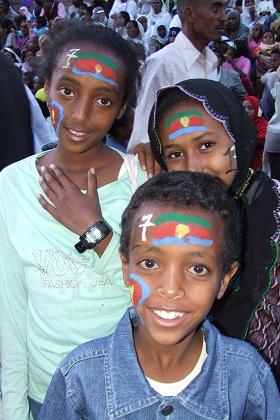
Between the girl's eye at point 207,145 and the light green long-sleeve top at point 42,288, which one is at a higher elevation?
the girl's eye at point 207,145

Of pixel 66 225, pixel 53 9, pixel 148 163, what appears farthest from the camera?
pixel 53 9

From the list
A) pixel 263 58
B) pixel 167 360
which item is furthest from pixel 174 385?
pixel 263 58

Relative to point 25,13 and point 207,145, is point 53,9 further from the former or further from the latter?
point 207,145

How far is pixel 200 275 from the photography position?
4.21ft

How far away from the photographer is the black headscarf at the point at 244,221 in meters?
1.66

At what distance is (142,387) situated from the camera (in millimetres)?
1295

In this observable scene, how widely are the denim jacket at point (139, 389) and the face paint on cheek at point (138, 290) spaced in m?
0.10

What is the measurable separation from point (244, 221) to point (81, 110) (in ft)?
2.06

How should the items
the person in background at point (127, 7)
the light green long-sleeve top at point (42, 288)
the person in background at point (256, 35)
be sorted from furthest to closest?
the person in background at point (127, 7)
the person in background at point (256, 35)
the light green long-sleeve top at point (42, 288)

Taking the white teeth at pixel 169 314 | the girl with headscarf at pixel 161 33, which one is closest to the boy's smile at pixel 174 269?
the white teeth at pixel 169 314

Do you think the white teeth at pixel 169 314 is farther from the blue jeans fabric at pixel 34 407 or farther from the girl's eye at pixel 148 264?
the blue jeans fabric at pixel 34 407

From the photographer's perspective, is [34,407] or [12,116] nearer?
[34,407]

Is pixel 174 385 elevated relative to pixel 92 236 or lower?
lower

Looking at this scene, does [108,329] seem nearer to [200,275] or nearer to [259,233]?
[200,275]
